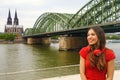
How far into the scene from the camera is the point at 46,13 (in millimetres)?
120750

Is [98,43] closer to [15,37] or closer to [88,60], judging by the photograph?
[88,60]

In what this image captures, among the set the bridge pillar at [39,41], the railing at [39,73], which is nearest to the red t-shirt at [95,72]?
the railing at [39,73]

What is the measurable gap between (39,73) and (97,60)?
337 inches

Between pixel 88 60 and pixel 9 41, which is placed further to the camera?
pixel 9 41

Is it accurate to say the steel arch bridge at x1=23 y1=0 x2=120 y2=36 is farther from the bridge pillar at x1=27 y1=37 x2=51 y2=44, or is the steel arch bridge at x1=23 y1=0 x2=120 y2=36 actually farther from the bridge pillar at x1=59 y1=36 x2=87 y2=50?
the bridge pillar at x1=27 y1=37 x2=51 y2=44

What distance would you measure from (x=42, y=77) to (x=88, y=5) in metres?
66.5

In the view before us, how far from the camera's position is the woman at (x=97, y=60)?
4051mm

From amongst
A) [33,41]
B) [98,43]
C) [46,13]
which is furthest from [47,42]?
[98,43]

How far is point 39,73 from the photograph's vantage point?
40.7ft

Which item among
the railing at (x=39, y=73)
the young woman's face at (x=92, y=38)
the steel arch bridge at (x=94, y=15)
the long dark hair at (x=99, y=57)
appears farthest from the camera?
the steel arch bridge at (x=94, y=15)

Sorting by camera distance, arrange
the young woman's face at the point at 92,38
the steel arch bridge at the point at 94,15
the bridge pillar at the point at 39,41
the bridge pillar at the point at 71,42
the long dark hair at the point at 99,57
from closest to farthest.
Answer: the long dark hair at the point at 99,57 < the young woman's face at the point at 92,38 < the steel arch bridge at the point at 94,15 < the bridge pillar at the point at 71,42 < the bridge pillar at the point at 39,41

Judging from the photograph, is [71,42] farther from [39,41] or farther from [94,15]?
[39,41]

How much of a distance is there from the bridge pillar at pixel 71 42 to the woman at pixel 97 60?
7480 cm

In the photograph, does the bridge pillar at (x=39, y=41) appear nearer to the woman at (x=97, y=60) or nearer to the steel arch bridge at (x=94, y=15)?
the steel arch bridge at (x=94, y=15)
